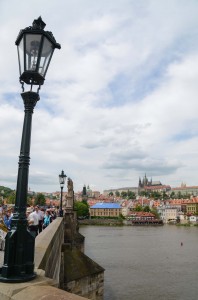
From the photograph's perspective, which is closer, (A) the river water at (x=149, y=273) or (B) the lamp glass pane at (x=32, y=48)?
(B) the lamp glass pane at (x=32, y=48)

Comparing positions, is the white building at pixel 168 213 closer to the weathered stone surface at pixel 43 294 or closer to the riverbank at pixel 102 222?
the riverbank at pixel 102 222

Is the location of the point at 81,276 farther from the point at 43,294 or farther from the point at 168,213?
the point at 168,213

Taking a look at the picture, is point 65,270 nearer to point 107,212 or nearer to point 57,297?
point 57,297

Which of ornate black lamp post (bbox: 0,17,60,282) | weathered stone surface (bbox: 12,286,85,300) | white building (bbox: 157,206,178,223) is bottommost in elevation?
white building (bbox: 157,206,178,223)

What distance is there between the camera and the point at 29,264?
347cm

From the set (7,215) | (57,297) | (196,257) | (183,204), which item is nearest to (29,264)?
(57,297)

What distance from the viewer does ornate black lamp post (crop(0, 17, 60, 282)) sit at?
11.2ft

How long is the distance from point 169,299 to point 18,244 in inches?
767

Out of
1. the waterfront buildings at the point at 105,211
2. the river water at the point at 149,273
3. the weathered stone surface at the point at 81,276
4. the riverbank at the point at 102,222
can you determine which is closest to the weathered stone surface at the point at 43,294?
the weathered stone surface at the point at 81,276

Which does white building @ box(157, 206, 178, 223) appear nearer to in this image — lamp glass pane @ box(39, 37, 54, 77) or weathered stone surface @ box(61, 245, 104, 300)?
weathered stone surface @ box(61, 245, 104, 300)

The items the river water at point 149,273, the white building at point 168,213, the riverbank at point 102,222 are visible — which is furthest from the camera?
the white building at point 168,213

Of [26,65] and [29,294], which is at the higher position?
[26,65]

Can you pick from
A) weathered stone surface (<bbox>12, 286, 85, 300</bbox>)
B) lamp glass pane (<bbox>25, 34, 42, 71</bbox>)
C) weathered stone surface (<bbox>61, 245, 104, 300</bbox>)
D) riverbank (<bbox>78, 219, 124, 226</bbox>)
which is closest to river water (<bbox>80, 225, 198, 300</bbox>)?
weathered stone surface (<bbox>61, 245, 104, 300</bbox>)

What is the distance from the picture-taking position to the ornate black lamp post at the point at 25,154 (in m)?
3.41
